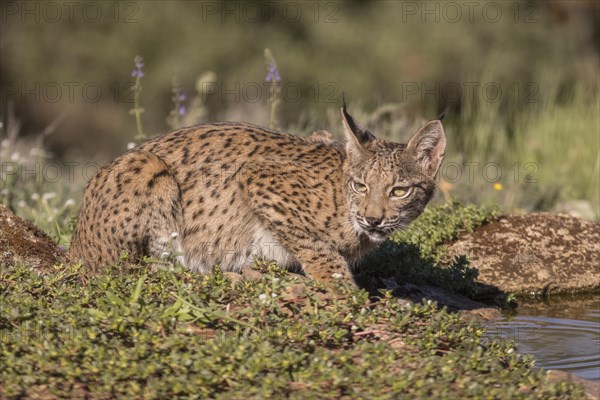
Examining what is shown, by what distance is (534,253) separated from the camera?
8.98 metres

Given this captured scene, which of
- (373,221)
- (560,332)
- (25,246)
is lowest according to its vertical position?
(560,332)

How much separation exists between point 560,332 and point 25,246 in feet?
12.9

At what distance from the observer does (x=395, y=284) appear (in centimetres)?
821

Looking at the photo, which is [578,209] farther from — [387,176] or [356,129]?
[387,176]

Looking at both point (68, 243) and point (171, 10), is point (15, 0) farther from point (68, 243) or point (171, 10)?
point (68, 243)

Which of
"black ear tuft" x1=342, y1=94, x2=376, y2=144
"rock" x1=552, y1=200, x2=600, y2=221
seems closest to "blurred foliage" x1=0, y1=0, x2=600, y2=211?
"rock" x1=552, y1=200, x2=600, y2=221

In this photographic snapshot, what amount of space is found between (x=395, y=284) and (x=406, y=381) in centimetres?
327

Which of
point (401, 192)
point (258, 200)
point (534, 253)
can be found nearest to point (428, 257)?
point (534, 253)

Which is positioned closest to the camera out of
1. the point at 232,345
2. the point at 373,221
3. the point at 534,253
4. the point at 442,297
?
the point at 232,345

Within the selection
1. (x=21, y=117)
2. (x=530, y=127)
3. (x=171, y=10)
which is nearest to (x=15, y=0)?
(x=21, y=117)

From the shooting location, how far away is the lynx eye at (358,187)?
23.0 feet

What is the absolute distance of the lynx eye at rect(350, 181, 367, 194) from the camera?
7008 millimetres

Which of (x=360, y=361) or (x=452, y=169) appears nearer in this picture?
(x=360, y=361)

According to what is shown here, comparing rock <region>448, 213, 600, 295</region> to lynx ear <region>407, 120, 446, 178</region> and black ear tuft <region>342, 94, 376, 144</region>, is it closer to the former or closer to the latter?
lynx ear <region>407, 120, 446, 178</region>
